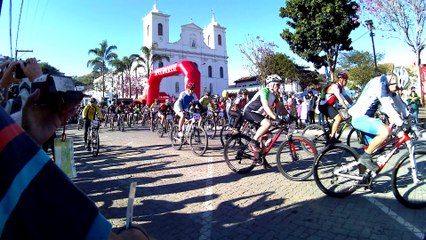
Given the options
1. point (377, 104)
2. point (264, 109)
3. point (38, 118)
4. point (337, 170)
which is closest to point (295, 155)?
point (264, 109)

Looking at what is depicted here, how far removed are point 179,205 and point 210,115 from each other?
10.0 m

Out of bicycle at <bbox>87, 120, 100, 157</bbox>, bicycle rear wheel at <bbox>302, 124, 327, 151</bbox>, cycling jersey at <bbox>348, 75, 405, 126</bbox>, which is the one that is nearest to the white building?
bicycle at <bbox>87, 120, 100, 157</bbox>

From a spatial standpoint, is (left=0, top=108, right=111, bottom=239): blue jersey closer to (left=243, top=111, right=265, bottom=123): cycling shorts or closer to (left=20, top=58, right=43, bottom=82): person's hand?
(left=20, top=58, right=43, bottom=82): person's hand

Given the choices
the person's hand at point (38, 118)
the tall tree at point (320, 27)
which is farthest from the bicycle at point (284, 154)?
the tall tree at point (320, 27)

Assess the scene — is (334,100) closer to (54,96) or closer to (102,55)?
(54,96)

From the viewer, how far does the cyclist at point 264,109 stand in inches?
231

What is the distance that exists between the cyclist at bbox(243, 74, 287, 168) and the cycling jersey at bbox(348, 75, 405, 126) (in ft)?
5.04

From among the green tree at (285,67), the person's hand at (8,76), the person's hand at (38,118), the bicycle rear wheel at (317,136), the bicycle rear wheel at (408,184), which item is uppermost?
the green tree at (285,67)

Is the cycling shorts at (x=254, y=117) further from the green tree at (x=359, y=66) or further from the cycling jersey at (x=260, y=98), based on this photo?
the green tree at (x=359, y=66)

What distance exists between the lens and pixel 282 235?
3275mm

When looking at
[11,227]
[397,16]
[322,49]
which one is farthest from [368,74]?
[11,227]

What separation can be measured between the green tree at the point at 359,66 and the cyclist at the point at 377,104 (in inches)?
1559

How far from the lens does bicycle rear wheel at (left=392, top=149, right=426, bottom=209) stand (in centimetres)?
387

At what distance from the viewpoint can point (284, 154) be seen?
18.3ft
